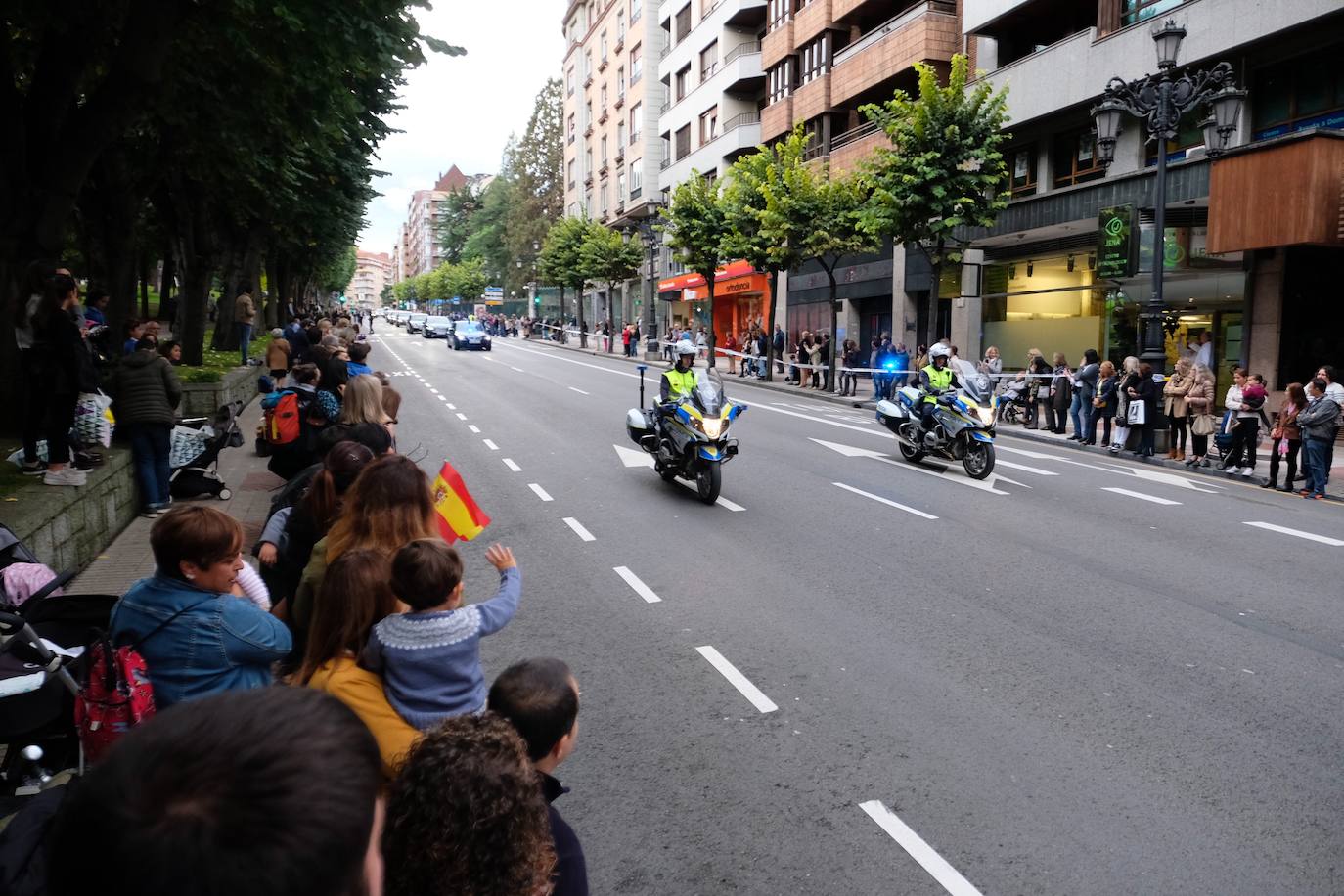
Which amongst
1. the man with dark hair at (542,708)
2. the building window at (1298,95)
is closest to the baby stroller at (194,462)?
the man with dark hair at (542,708)

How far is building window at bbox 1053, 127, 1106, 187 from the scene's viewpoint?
25.8 m

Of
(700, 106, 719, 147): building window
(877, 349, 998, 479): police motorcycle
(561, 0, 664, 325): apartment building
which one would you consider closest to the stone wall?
(877, 349, 998, 479): police motorcycle

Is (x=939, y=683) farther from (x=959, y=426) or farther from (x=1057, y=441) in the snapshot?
(x=1057, y=441)

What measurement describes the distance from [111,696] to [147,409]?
24.3ft

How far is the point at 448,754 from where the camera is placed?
73.1 inches

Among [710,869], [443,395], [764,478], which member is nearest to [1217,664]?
[710,869]

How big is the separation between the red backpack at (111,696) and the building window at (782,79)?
134 feet

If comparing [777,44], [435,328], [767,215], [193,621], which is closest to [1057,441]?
[767,215]

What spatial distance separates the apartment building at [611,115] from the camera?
201 feet

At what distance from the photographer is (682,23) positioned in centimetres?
5484

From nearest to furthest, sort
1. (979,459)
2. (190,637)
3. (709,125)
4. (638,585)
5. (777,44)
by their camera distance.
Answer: (190,637)
(638,585)
(979,459)
(777,44)
(709,125)

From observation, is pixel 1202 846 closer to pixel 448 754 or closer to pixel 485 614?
pixel 485 614

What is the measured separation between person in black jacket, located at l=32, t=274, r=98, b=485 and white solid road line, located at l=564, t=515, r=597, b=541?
4599mm

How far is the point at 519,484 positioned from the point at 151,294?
61.0 meters
